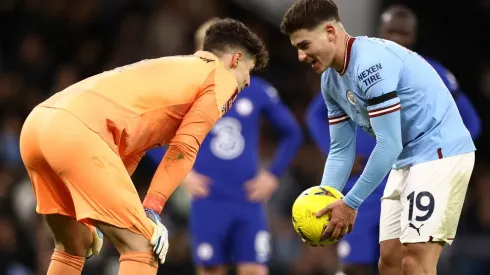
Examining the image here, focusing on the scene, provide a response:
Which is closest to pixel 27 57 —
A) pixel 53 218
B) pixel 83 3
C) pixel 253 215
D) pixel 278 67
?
pixel 83 3

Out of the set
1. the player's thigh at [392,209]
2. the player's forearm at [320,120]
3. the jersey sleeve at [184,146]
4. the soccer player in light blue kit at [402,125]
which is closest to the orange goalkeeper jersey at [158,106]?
the jersey sleeve at [184,146]

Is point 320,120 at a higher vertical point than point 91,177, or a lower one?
higher

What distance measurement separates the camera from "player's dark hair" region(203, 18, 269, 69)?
629cm

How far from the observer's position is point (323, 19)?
6.01 m

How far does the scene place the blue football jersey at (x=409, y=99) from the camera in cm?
589

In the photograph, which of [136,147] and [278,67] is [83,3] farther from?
[136,147]

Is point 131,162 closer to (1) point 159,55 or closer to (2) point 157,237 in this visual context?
(2) point 157,237

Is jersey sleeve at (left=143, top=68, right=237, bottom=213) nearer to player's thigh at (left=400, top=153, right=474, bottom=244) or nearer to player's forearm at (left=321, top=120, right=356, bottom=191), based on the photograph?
player's forearm at (left=321, top=120, right=356, bottom=191)

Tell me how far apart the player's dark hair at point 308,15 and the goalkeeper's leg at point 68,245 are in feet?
5.62

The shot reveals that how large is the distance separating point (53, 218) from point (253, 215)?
287cm

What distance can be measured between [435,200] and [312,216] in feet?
2.38

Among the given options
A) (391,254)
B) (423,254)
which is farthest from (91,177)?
(391,254)

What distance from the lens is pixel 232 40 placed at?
6293 mm

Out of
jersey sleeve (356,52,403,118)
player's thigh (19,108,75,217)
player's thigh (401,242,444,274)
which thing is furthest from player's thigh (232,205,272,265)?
jersey sleeve (356,52,403,118)
